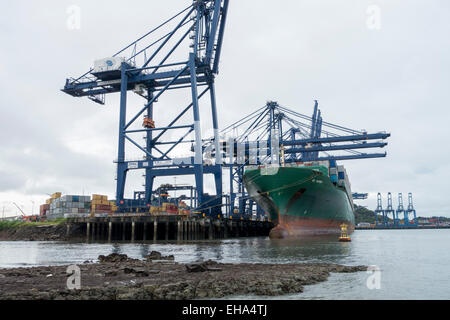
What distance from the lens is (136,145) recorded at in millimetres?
40906

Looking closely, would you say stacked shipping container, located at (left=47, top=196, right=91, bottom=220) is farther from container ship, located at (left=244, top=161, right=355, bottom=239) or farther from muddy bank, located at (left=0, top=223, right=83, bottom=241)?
container ship, located at (left=244, top=161, right=355, bottom=239)

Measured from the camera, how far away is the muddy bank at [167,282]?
8078 millimetres

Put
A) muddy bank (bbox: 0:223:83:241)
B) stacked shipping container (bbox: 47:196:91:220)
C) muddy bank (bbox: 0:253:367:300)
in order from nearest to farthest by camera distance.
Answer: muddy bank (bbox: 0:253:367:300), muddy bank (bbox: 0:223:83:241), stacked shipping container (bbox: 47:196:91:220)

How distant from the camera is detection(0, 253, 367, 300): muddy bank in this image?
808 centimetres

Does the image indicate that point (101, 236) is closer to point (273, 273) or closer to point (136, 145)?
point (136, 145)

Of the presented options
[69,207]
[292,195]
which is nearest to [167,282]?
[292,195]

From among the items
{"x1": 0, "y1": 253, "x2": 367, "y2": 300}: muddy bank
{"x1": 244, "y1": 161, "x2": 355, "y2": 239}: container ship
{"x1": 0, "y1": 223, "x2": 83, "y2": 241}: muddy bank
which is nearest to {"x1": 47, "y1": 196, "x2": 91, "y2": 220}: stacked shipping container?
{"x1": 0, "y1": 223, "x2": 83, "y2": 241}: muddy bank

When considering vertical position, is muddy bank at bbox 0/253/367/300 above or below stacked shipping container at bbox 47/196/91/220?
below

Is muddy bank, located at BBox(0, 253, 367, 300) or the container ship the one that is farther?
the container ship

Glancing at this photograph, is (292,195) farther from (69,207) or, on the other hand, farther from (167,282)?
(69,207)

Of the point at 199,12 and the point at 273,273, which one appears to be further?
the point at 199,12

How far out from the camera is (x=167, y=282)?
9.57 metres
